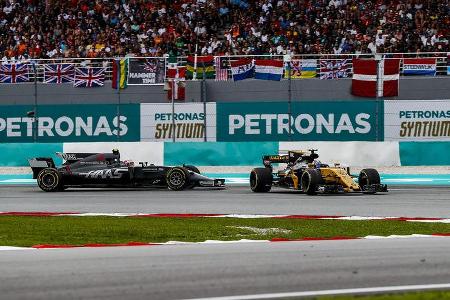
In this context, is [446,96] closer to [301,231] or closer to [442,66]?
[442,66]

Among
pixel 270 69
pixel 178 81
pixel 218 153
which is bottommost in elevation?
pixel 218 153

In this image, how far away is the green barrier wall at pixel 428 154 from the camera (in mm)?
24250

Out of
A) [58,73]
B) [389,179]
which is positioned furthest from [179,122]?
[389,179]

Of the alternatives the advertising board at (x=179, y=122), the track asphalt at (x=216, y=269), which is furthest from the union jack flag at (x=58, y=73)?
the track asphalt at (x=216, y=269)

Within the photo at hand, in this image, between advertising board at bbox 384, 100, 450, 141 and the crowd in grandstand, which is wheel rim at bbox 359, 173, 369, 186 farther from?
the crowd in grandstand

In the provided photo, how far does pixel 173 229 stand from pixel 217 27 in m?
20.3

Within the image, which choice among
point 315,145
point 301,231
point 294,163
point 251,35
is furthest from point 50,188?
point 251,35

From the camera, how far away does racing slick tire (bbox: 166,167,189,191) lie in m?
20.2

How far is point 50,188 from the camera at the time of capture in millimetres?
20375

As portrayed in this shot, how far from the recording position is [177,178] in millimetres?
20281

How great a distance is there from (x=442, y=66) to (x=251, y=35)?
661 cm

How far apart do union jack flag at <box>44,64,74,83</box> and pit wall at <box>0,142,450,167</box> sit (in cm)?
319

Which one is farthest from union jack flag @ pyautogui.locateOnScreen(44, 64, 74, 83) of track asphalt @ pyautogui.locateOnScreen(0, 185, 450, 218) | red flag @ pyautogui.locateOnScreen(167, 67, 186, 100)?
track asphalt @ pyautogui.locateOnScreen(0, 185, 450, 218)

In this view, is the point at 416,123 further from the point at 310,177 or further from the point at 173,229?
the point at 173,229
